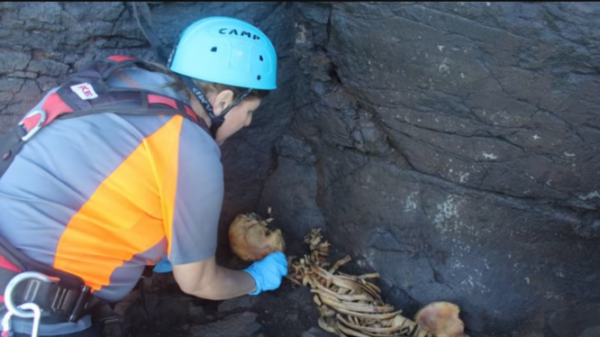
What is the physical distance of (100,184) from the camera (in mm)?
1929

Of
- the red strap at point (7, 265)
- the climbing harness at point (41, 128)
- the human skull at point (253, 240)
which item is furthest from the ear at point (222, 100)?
the human skull at point (253, 240)

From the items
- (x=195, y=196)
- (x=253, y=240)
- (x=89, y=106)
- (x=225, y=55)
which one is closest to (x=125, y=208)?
(x=195, y=196)

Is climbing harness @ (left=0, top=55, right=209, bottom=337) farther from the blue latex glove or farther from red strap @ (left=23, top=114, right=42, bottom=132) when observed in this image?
the blue latex glove

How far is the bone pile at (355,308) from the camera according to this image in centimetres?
275

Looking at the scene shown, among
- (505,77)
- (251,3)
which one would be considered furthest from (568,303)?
(251,3)

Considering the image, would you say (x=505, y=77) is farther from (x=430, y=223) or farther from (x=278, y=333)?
(x=278, y=333)

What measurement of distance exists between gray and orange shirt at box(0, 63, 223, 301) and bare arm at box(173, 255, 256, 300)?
0.13 metres

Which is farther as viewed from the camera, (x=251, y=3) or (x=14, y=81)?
(x=251, y=3)

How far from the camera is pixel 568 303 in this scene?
270cm

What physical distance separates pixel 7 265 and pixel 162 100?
71 cm

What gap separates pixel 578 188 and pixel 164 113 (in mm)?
1716

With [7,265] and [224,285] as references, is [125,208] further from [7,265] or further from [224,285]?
[224,285]

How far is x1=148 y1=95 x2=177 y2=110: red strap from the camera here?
6.42ft

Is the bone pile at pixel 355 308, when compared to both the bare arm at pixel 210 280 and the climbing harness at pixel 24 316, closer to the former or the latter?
the bare arm at pixel 210 280
